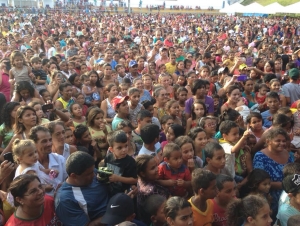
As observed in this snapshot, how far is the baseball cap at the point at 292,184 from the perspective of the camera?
292 centimetres

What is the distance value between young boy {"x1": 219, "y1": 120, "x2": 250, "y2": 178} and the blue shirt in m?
1.59

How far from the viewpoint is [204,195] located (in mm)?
2961

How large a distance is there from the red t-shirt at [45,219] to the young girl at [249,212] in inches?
54.1

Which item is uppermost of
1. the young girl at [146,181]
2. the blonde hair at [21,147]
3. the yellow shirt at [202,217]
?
the blonde hair at [21,147]

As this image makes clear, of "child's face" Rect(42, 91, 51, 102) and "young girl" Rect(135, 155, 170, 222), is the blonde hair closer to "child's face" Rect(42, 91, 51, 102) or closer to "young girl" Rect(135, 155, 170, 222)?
"young girl" Rect(135, 155, 170, 222)

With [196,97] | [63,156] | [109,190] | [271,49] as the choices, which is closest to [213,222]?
[109,190]

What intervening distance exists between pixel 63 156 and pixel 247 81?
3851mm

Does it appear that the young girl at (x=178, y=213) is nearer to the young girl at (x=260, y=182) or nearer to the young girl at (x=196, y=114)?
the young girl at (x=260, y=182)

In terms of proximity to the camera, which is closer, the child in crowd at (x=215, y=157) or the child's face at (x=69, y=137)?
the child in crowd at (x=215, y=157)

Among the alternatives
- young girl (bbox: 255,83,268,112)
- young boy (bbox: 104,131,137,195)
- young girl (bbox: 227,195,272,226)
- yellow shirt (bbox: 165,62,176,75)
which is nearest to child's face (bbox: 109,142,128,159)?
young boy (bbox: 104,131,137,195)

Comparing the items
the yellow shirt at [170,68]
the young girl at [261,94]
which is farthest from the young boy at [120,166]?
the yellow shirt at [170,68]

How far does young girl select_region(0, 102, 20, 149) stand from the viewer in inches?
163

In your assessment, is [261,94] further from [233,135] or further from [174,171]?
[174,171]

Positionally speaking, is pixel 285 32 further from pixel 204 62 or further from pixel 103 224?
pixel 103 224
